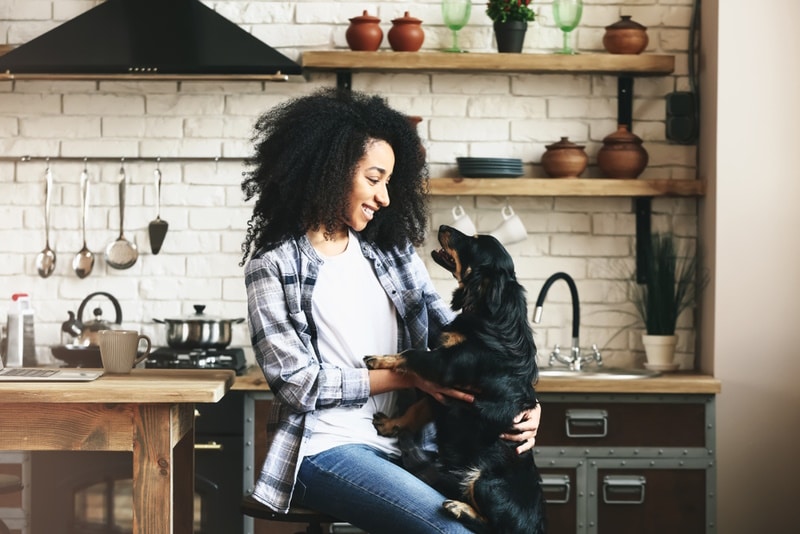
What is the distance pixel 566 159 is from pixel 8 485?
2.28m

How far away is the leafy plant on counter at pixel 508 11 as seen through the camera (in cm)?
381

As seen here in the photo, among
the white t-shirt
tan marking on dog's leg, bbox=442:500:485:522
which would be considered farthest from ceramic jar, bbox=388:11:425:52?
tan marking on dog's leg, bbox=442:500:485:522

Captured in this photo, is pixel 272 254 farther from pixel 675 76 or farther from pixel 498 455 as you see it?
pixel 675 76

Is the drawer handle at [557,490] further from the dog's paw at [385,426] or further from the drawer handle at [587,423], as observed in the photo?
the dog's paw at [385,426]

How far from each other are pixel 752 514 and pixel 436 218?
5.25 ft

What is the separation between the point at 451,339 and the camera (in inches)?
90.2

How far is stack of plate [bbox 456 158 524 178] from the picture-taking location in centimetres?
380

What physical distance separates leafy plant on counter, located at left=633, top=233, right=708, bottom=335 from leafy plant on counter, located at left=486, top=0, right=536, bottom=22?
0.99 meters

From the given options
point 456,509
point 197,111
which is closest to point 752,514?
point 456,509

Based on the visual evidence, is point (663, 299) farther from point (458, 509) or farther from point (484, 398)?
point (458, 509)

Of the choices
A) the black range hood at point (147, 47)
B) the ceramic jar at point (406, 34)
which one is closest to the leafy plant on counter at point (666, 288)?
the ceramic jar at point (406, 34)

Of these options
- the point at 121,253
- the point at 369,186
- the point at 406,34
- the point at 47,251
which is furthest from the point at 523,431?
the point at 47,251

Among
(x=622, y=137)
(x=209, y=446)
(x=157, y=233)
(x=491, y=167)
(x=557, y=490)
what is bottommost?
(x=557, y=490)

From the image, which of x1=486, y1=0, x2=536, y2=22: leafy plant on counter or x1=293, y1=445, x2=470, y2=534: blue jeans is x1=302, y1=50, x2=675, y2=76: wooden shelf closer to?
x1=486, y1=0, x2=536, y2=22: leafy plant on counter
